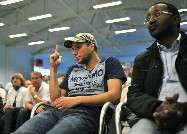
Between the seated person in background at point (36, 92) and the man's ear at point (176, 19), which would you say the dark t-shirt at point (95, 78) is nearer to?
the man's ear at point (176, 19)

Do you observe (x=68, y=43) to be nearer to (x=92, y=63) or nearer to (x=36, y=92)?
(x=92, y=63)

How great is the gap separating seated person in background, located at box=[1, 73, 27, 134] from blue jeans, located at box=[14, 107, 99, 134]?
2.04m

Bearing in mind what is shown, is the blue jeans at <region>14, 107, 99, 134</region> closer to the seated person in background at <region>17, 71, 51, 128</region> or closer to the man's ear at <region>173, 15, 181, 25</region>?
the man's ear at <region>173, 15, 181, 25</region>

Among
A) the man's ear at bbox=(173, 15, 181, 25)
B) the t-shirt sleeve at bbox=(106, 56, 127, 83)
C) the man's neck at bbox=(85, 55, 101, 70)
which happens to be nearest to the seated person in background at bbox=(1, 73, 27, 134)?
the man's neck at bbox=(85, 55, 101, 70)

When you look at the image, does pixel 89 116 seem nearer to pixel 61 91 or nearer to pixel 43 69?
pixel 61 91

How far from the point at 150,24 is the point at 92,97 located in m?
0.70

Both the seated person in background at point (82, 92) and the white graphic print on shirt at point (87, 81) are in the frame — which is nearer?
the seated person in background at point (82, 92)

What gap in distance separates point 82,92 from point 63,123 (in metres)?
0.45

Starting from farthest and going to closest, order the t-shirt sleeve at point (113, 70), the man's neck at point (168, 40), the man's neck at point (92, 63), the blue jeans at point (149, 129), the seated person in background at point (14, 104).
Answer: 1. the seated person in background at point (14, 104)
2. the man's neck at point (92, 63)
3. the t-shirt sleeve at point (113, 70)
4. the man's neck at point (168, 40)
5. the blue jeans at point (149, 129)

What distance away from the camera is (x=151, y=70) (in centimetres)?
173

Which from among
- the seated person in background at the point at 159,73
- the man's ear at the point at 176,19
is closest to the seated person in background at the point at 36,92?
the seated person in background at the point at 159,73

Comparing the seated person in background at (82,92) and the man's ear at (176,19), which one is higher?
the man's ear at (176,19)

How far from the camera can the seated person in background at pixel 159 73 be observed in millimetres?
1505

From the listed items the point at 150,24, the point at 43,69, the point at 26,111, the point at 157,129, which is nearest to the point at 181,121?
the point at 157,129
